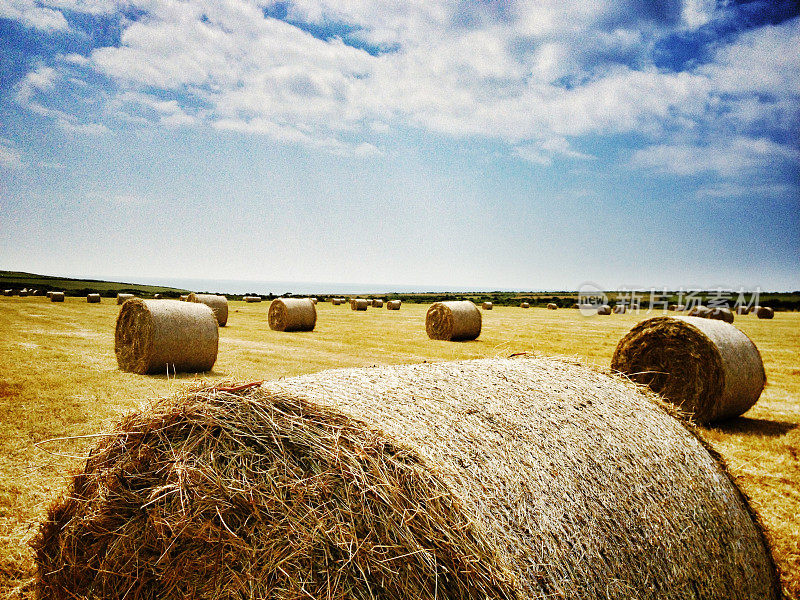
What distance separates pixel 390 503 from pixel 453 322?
17.9 m

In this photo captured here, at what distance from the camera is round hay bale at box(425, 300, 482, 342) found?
2022cm

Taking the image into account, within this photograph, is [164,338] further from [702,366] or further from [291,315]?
[291,315]

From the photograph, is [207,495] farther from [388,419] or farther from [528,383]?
[528,383]

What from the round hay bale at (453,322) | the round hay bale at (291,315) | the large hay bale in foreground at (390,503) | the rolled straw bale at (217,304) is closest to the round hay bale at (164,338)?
the large hay bale in foreground at (390,503)

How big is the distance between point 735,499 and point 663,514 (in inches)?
39.1

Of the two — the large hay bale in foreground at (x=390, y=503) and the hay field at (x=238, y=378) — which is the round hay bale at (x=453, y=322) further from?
the large hay bale in foreground at (x=390, y=503)

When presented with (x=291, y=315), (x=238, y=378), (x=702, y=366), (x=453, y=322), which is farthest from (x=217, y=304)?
(x=702, y=366)

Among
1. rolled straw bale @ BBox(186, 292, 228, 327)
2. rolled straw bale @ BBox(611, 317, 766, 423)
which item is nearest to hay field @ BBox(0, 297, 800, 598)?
rolled straw bale @ BBox(611, 317, 766, 423)

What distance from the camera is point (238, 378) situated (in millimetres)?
5949

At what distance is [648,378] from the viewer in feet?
31.9

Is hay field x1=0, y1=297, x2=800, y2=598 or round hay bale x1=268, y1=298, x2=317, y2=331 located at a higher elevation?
round hay bale x1=268, y1=298, x2=317, y2=331

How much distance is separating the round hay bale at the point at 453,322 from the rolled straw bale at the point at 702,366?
10.8 m

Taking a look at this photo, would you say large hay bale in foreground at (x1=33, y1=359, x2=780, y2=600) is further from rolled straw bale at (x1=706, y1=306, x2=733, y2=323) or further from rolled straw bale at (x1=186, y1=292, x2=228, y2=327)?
rolled straw bale at (x1=706, y1=306, x2=733, y2=323)

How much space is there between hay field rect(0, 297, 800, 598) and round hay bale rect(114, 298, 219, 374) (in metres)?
0.50
